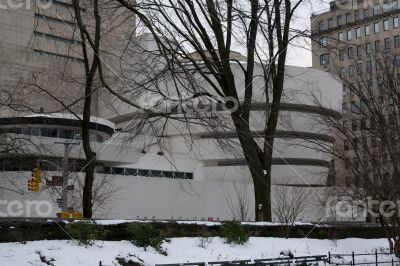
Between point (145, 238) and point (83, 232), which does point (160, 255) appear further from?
point (83, 232)

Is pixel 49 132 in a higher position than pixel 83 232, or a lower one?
higher

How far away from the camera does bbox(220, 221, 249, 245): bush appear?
18.5 m

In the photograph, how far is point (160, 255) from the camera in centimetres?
1571

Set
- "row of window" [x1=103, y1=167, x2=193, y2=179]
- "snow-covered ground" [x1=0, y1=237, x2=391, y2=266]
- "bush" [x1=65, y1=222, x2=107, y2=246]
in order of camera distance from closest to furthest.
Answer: "snow-covered ground" [x1=0, y1=237, x2=391, y2=266] → "bush" [x1=65, y1=222, x2=107, y2=246] → "row of window" [x1=103, y1=167, x2=193, y2=179]

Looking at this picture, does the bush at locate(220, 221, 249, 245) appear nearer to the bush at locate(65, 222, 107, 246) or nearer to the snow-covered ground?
the snow-covered ground

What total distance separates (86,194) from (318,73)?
6076 centimetres

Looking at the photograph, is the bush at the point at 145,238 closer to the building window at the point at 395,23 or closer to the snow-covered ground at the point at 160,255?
the snow-covered ground at the point at 160,255

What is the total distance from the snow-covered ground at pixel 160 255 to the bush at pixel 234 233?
0.70ft

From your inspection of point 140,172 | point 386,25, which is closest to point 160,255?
point 140,172

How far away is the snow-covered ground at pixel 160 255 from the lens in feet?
43.5

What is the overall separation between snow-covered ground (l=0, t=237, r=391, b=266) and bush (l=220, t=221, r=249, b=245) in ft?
0.70

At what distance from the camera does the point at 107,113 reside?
3521 inches

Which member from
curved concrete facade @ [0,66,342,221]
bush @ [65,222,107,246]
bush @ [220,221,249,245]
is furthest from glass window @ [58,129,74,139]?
bush @ [65,222,107,246]

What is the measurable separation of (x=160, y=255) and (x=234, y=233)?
374 centimetres
